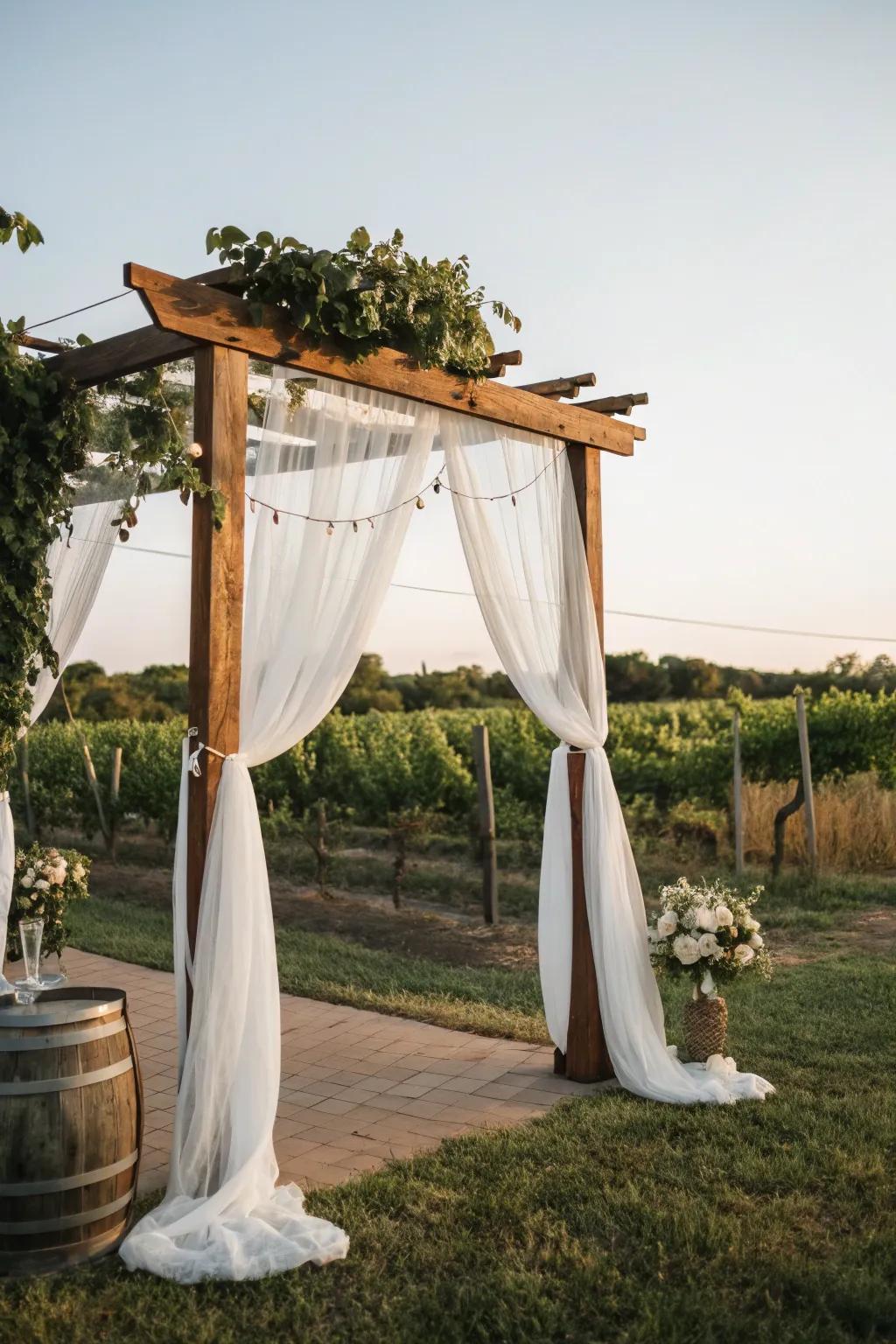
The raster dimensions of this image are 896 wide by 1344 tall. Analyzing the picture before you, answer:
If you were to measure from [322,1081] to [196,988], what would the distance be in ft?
4.94

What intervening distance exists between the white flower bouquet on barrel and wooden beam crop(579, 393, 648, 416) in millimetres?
2095

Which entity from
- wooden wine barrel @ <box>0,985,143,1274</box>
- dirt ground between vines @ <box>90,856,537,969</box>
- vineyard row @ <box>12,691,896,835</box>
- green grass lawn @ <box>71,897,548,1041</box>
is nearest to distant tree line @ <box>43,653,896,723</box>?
vineyard row @ <box>12,691,896,835</box>

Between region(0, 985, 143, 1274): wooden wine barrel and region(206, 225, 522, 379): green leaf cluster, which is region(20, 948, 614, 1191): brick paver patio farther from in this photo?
region(206, 225, 522, 379): green leaf cluster

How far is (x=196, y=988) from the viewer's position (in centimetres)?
320

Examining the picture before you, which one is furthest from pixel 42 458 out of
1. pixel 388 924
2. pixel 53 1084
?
pixel 388 924

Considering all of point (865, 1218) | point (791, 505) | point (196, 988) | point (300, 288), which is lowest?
point (865, 1218)

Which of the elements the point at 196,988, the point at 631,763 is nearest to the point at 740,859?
the point at 631,763

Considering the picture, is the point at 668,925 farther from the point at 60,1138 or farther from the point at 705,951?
the point at 60,1138

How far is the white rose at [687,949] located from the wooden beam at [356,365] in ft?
6.91

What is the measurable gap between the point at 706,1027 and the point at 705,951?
348 millimetres

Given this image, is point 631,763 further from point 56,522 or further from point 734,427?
point 56,522

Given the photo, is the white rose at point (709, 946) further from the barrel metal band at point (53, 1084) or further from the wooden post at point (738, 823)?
the wooden post at point (738, 823)

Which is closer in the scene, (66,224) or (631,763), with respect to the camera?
(66,224)

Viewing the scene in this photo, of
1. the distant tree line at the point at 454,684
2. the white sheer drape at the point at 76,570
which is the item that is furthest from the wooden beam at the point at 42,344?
the distant tree line at the point at 454,684
